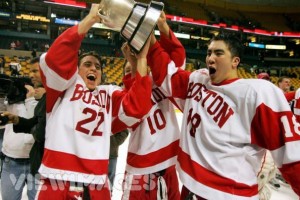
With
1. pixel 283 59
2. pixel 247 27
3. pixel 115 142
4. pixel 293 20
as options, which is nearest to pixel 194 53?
pixel 247 27

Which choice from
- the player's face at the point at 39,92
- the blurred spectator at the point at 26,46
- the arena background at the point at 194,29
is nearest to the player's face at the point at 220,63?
the player's face at the point at 39,92

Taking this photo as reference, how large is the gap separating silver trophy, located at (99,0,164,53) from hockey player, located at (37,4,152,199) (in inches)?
2.5

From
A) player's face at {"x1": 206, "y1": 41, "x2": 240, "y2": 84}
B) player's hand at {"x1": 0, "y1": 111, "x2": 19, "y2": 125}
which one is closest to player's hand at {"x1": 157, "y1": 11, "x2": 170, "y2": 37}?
player's face at {"x1": 206, "y1": 41, "x2": 240, "y2": 84}

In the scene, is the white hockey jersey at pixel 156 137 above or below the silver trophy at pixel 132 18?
below

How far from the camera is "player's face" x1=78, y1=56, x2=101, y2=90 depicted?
64.6 inches

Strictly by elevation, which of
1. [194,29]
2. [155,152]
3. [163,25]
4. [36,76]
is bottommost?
[155,152]

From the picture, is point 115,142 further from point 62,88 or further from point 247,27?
point 247,27

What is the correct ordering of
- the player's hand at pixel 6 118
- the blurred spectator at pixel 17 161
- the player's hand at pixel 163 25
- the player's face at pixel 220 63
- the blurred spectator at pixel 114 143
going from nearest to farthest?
the player's hand at pixel 6 118 < the player's face at pixel 220 63 < the player's hand at pixel 163 25 < the blurred spectator at pixel 17 161 < the blurred spectator at pixel 114 143

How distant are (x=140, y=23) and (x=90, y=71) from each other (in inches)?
18.2

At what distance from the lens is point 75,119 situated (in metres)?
1.47

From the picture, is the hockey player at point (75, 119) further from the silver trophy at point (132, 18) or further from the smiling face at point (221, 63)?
the smiling face at point (221, 63)

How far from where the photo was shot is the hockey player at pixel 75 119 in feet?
4.61

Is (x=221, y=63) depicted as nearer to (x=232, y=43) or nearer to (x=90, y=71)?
(x=232, y=43)

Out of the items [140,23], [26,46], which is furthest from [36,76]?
[26,46]
